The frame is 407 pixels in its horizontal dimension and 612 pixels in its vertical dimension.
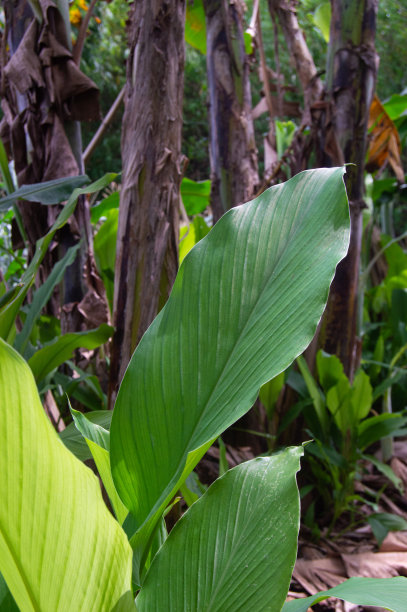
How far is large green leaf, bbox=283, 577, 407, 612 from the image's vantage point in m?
0.44

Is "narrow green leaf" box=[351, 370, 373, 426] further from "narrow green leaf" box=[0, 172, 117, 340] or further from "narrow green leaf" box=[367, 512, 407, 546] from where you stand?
A: "narrow green leaf" box=[0, 172, 117, 340]

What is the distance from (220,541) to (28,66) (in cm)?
112

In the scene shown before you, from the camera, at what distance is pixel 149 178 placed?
3.24ft

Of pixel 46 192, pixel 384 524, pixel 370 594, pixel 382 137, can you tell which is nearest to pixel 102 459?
pixel 370 594

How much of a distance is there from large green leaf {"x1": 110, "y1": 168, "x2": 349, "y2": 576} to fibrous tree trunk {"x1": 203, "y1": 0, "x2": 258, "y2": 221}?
1145mm

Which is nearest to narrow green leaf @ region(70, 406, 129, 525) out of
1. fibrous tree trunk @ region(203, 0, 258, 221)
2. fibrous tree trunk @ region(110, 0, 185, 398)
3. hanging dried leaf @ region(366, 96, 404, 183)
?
fibrous tree trunk @ region(110, 0, 185, 398)

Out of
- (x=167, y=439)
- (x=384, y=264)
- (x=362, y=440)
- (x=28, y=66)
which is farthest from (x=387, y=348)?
(x=167, y=439)

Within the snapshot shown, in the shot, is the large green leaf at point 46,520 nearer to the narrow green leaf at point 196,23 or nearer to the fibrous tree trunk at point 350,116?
the fibrous tree trunk at point 350,116

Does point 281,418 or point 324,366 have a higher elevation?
point 324,366

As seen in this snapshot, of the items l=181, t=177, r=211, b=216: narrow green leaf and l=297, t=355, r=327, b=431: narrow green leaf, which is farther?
l=181, t=177, r=211, b=216: narrow green leaf

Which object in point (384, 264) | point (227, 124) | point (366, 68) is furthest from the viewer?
point (384, 264)

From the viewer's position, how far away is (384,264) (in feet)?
7.95

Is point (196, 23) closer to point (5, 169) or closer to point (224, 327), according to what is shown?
point (5, 169)

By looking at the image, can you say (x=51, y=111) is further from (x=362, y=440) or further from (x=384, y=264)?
(x=384, y=264)
